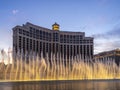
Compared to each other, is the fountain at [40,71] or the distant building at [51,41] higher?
the distant building at [51,41]

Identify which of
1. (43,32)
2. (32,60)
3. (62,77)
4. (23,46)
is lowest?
(62,77)

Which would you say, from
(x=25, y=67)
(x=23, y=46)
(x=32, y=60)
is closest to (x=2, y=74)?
(x=25, y=67)

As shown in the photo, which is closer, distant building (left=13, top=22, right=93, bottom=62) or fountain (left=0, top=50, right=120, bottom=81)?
fountain (left=0, top=50, right=120, bottom=81)

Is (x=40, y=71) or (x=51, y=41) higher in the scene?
(x=51, y=41)

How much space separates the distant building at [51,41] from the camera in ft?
373

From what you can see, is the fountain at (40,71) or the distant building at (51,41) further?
the distant building at (51,41)

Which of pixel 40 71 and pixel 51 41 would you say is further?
pixel 51 41

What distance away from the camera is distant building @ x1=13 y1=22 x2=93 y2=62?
11364 centimetres

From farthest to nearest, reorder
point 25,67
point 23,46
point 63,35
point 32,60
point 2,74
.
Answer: point 63,35
point 23,46
point 32,60
point 25,67
point 2,74

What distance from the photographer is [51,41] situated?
130375 millimetres

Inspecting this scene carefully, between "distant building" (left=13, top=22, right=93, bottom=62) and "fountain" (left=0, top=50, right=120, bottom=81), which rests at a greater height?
"distant building" (left=13, top=22, right=93, bottom=62)

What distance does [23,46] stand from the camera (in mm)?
113750

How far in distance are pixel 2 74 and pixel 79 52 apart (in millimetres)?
82506

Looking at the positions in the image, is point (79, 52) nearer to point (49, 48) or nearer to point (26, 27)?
point (49, 48)
